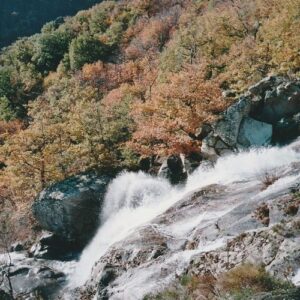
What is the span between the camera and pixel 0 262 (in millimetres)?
40281

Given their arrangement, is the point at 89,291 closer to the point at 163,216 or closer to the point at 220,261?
the point at 163,216

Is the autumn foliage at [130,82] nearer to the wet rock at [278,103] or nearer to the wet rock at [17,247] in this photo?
the wet rock at [278,103]

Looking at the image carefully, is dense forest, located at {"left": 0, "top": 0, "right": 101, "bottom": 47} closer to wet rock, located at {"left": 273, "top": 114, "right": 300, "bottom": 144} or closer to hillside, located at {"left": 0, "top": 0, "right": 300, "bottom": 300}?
hillside, located at {"left": 0, "top": 0, "right": 300, "bottom": 300}

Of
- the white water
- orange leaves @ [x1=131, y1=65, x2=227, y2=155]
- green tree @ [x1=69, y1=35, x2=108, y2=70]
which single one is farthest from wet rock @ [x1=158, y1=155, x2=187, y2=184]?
green tree @ [x1=69, y1=35, x2=108, y2=70]

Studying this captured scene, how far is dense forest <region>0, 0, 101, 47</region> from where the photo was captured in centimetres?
14862

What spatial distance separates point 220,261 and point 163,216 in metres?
9.42

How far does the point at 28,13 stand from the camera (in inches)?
5989

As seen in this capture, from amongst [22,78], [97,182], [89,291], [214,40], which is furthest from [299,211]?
[22,78]

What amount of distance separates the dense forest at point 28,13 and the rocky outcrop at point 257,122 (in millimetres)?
116370

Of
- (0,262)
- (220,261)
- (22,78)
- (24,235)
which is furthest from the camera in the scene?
(22,78)

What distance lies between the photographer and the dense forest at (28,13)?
488 ft

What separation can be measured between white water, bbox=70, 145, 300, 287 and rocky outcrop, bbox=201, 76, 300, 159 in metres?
1.30

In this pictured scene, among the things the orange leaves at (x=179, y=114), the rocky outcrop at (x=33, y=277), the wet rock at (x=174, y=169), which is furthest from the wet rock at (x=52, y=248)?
the orange leaves at (x=179, y=114)

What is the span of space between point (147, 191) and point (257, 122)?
965 centimetres
